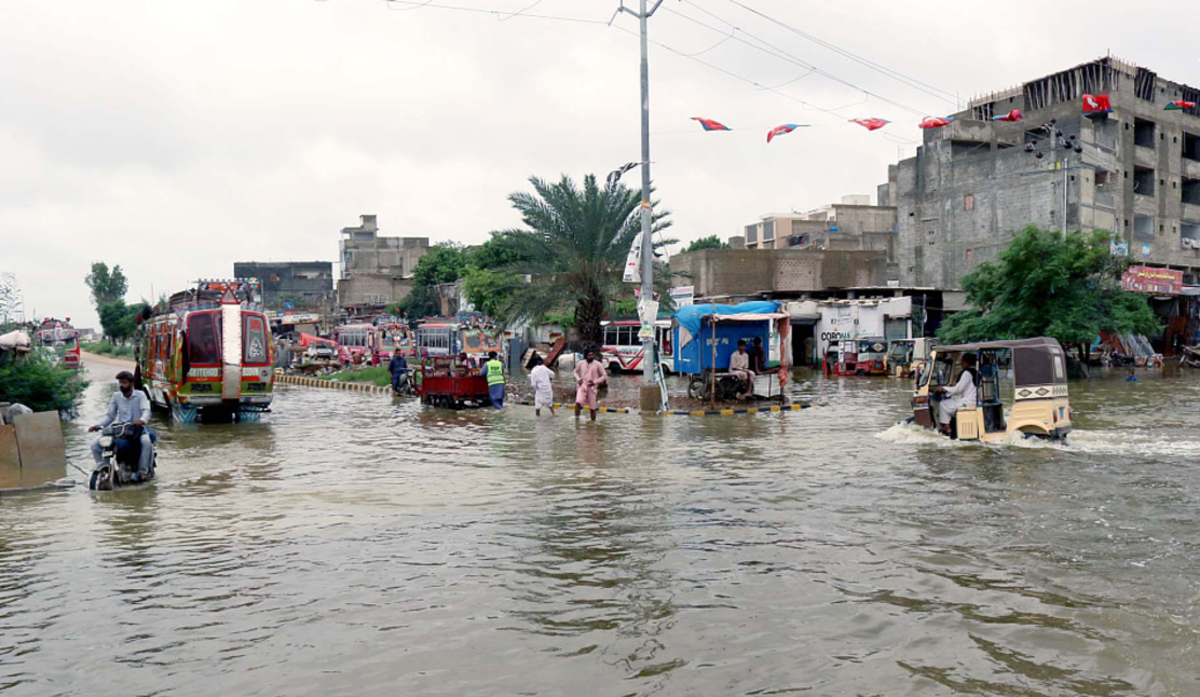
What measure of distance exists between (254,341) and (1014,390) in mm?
15458

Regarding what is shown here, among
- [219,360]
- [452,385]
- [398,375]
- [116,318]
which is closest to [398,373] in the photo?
[398,375]

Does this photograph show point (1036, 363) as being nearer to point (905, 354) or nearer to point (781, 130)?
point (781, 130)

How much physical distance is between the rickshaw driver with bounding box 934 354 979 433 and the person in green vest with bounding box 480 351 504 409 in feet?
37.4

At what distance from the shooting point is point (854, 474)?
12.3m

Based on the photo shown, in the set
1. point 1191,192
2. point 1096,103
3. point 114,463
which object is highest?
point 1191,192

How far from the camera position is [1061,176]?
45.0m

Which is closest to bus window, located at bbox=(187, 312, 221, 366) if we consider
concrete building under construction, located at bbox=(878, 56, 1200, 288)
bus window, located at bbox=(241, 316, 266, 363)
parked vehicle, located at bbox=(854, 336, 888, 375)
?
bus window, located at bbox=(241, 316, 266, 363)

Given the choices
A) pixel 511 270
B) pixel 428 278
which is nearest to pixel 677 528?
pixel 511 270

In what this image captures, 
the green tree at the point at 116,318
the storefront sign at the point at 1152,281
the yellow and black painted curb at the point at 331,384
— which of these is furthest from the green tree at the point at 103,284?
the storefront sign at the point at 1152,281

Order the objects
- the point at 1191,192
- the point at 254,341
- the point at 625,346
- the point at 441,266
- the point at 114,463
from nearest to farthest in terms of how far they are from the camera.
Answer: the point at 114,463 → the point at 254,341 → the point at 625,346 → the point at 1191,192 → the point at 441,266

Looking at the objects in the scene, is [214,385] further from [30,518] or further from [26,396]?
[30,518]

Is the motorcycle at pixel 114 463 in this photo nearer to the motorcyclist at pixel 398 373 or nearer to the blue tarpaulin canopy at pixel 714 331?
the blue tarpaulin canopy at pixel 714 331

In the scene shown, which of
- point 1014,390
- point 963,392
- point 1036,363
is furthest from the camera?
point 963,392

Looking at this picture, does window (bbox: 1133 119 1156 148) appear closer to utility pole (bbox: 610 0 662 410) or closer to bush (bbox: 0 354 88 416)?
utility pole (bbox: 610 0 662 410)
